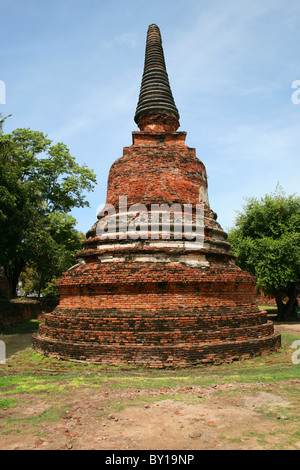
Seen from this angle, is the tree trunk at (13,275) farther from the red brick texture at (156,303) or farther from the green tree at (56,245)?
the red brick texture at (156,303)

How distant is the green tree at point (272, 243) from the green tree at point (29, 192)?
34.8 feet

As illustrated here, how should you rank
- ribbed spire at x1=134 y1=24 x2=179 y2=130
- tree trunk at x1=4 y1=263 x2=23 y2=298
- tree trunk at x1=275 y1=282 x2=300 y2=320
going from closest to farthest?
ribbed spire at x1=134 y1=24 x2=179 y2=130
tree trunk at x1=275 y1=282 x2=300 y2=320
tree trunk at x1=4 y1=263 x2=23 y2=298

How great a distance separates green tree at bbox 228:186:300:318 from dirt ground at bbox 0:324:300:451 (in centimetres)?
1291

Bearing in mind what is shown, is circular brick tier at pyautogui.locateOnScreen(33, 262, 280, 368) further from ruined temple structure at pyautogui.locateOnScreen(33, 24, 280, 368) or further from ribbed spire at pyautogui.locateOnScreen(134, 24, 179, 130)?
ribbed spire at pyautogui.locateOnScreen(134, 24, 179, 130)

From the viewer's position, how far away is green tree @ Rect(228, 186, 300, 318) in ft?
56.7

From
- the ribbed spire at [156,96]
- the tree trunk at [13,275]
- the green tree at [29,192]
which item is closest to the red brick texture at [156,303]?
the ribbed spire at [156,96]

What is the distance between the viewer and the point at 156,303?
750 centimetres

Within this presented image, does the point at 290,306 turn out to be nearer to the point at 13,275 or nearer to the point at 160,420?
the point at 13,275

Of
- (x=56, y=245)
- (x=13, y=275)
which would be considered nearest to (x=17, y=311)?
(x=13, y=275)

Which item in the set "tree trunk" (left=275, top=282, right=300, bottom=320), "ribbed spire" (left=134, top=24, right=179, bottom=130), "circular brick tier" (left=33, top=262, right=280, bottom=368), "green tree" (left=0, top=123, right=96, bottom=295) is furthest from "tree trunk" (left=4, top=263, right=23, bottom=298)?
"tree trunk" (left=275, top=282, right=300, bottom=320)

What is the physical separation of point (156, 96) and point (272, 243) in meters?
9.93

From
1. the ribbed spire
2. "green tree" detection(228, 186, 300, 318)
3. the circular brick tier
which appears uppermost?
the ribbed spire
